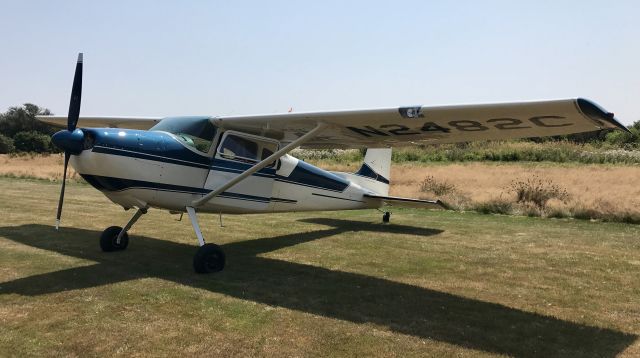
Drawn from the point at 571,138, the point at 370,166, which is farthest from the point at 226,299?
the point at 571,138

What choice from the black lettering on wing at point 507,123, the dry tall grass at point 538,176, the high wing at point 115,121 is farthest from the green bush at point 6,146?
the black lettering on wing at point 507,123

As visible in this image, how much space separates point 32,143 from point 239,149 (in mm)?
69436

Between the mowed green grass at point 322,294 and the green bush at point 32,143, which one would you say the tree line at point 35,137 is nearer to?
the green bush at point 32,143

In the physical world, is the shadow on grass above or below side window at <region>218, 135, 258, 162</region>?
below

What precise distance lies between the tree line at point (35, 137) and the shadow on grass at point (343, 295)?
16.7 meters

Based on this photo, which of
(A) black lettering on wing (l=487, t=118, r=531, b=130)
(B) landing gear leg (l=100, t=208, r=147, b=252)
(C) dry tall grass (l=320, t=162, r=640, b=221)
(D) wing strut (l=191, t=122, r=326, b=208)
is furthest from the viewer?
(C) dry tall grass (l=320, t=162, r=640, b=221)

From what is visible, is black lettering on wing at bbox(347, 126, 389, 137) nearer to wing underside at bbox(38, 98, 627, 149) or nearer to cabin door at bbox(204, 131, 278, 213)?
wing underside at bbox(38, 98, 627, 149)

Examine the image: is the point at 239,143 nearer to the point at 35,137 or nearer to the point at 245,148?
the point at 245,148

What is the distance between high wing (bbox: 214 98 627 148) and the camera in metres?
4.70

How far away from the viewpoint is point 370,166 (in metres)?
11.7

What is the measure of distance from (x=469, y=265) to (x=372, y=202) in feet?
13.1

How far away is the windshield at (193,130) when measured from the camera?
7070 millimetres

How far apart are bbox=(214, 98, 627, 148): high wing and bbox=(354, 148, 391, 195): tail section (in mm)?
3178

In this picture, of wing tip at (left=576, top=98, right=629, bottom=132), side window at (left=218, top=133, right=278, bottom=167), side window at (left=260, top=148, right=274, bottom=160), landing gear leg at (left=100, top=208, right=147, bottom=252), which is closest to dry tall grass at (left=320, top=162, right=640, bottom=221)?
side window at (left=260, top=148, right=274, bottom=160)
